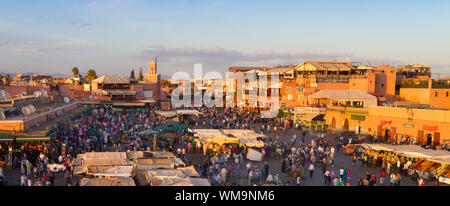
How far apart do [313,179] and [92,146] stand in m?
12.4

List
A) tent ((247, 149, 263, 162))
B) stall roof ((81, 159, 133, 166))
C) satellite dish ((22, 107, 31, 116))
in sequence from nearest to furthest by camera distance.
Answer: stall roof ((81, 159, 133, 166))
tent ((247, 149, 263, 162))
satellite dish ((22, 107, 31, 116))

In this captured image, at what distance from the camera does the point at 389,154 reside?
59.9ft

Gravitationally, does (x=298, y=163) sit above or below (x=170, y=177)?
below

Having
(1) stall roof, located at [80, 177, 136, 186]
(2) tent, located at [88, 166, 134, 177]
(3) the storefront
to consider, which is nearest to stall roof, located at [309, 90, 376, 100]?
(3) the storefront

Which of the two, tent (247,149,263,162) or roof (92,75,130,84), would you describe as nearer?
tent (247,149,263,162)

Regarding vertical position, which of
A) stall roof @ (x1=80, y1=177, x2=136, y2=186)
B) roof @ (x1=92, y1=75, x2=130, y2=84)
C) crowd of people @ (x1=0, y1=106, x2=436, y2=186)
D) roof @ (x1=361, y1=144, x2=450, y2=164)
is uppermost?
roof @ (x1=92, y1=75, x2=130, y2=84)

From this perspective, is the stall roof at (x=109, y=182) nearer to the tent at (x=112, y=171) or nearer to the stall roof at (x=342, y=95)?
the tent at (x=112, y=171)

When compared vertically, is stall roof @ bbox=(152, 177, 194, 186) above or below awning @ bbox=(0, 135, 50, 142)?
below

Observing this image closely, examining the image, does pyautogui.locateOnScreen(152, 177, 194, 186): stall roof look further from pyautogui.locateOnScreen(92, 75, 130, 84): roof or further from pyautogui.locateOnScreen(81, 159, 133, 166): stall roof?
pyautogui.locateOnScreen(92, 75, 130, 84): roof

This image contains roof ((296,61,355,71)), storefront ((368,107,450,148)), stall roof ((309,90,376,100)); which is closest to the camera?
storefront ((368,107,450,148))

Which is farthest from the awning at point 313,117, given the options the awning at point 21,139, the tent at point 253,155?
the awning at point 21,139

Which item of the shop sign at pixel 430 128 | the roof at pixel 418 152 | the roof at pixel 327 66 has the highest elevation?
the roof at pixel 327 66
